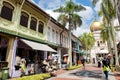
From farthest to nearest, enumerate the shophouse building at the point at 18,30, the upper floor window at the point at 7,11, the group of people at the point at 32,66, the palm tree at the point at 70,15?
the palm tree at the point at 70,15, the group of people at the point at 32,66, the shophouse building at the point at 18,30, the upper floor window at the point at 7,11

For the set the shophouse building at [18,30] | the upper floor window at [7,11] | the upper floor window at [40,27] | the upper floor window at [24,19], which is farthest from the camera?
the upper floor window at [40,27]

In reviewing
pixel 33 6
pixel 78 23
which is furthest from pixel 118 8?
pixel 78 23

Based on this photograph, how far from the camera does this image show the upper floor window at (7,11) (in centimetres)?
1302

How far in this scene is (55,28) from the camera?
24047 mm

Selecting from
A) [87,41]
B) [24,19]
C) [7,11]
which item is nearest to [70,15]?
[24,19]

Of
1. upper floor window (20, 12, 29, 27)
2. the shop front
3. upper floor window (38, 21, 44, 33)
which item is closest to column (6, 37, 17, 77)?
the shop front

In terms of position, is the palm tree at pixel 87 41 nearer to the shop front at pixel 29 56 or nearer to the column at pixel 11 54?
the shop front at pixel 29 56

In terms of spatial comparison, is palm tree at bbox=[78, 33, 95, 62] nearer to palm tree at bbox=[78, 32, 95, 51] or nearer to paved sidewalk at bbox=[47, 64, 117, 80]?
palm tree at bbox=[78, 32, 95, 51]

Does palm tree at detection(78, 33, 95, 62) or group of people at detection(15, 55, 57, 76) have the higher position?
palm tree at detection(78, 33, 95, 62)

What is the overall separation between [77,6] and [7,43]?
1376cm

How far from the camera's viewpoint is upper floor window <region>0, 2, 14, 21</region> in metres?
13.0

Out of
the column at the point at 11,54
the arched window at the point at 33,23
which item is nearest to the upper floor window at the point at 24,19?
the arched window at the point at 33,23

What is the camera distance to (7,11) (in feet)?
44.5

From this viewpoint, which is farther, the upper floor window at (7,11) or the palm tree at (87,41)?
the palm tree at (87,41)
